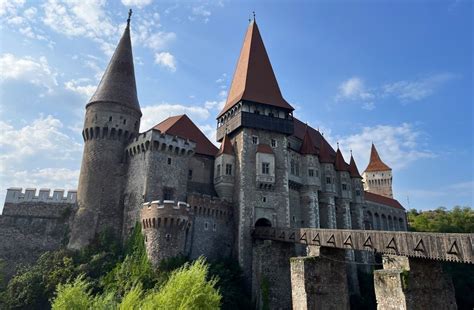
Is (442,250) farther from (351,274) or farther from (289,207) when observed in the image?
(351,274)

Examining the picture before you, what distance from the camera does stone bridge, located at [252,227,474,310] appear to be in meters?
14.0

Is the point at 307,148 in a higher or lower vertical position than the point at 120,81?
lower

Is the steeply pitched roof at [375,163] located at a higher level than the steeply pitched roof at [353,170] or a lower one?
higher

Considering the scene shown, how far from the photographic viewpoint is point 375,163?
71.6 meters

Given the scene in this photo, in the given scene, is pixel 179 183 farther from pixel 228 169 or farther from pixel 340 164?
pixel 340 164

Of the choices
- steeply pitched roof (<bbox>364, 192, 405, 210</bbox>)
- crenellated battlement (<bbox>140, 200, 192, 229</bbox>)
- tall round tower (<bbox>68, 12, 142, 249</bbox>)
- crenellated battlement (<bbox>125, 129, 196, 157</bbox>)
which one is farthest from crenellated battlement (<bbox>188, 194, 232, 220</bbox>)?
steeply pitched roof (<bbox>364, 192, 405, 210</bbox>)

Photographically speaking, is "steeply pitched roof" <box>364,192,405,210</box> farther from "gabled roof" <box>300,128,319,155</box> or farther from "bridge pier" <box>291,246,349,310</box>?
"bridge pier" <box>291,246,349,310</box>

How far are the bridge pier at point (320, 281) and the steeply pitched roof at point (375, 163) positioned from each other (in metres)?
53.8

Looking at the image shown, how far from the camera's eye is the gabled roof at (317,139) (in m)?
38.9

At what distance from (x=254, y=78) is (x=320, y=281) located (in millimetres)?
20740

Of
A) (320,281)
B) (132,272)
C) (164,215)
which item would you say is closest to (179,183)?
(164,215)

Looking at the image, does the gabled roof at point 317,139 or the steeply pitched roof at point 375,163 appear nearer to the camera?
the gabled roof at point 317,139

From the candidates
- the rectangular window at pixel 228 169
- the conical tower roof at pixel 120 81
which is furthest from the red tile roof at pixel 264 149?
the conical tower roof at pixel 120 81

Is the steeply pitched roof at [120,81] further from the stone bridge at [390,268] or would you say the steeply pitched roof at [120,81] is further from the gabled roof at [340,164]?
the gabled roof at [340,164]
